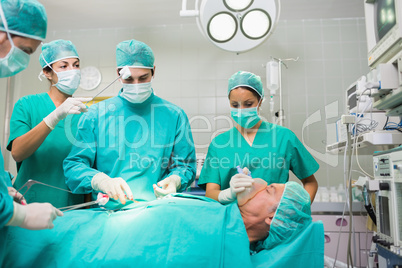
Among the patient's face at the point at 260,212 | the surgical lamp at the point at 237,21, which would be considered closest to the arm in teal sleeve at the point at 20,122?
the surgical lamp at the point at 237,21

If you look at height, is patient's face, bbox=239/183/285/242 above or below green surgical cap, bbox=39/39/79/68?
below

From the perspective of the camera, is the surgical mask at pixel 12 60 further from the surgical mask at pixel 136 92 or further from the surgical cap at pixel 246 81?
the surgical cap at pixel 246 81

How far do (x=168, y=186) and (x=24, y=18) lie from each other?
2.73 feet

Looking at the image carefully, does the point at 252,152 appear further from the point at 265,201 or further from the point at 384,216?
the point at 384,216

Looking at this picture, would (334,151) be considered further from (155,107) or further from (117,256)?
(117,256)

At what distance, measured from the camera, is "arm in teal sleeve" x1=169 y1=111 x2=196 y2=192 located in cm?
160

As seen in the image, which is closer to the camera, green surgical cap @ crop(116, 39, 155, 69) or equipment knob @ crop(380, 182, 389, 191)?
green surgical cap @ crop(116, 39, 155, 69)

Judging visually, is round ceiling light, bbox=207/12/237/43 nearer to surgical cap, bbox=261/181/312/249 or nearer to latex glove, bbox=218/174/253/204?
latex glove, bbox=218/174/253/204

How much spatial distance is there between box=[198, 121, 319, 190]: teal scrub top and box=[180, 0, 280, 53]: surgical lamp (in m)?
0.54

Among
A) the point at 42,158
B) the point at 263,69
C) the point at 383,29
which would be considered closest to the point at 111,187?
the point at 42,158

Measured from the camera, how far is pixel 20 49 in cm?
98

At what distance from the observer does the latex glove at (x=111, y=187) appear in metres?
1.26

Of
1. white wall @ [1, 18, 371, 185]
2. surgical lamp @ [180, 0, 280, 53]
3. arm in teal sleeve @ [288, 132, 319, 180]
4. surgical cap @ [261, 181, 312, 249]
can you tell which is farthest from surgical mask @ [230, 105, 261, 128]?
white wall @ [1, 18, 371, 185]

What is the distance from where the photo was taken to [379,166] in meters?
1.88
